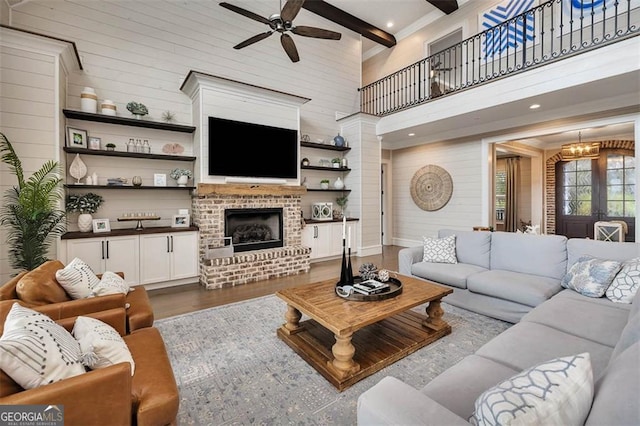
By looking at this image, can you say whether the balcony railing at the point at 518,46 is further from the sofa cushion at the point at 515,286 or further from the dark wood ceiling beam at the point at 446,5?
the sofa cushion at the point at 515,286

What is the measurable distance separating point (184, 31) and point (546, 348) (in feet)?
21.2

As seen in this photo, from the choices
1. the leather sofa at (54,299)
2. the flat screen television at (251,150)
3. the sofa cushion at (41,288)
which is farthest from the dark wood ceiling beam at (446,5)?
the sofa cushion at (41,288)

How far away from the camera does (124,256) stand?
13.2ft

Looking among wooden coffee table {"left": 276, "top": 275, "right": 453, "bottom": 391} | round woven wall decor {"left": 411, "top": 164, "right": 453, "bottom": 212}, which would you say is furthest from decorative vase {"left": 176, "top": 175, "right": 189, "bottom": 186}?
round woven wall decor {"left": 411, "top": 164, "right": 453, "bottom": 212}

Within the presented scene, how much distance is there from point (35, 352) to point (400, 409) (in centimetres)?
145

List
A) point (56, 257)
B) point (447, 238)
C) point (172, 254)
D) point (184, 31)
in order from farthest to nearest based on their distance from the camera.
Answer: point (184, 31) < point (172, 254) < point (447, 238) < point (56, 257)

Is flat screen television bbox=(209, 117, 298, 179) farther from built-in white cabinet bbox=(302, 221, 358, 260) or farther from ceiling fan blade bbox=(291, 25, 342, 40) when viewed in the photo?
ceiling fan blade bbox=(291, 25, 342, 40)

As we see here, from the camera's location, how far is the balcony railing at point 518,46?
164 inches

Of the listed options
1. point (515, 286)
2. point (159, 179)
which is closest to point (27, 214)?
point (159, 179)

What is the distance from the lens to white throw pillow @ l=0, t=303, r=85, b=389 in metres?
1.11

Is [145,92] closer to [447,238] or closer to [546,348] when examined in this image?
[447,238]

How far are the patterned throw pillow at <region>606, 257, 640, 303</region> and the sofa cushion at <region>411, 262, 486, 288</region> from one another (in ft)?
3.77

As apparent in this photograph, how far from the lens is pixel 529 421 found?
2.58ft

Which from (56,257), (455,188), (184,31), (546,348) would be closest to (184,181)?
(56,257)
